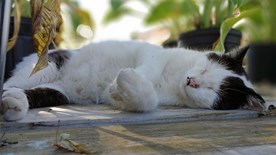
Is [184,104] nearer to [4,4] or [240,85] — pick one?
[240,85]

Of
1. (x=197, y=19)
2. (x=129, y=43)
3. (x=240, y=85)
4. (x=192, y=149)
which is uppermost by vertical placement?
(x=197, y=19)

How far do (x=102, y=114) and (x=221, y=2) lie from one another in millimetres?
1617

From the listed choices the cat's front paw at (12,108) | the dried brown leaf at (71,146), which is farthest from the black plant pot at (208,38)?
the dried brown leaf at (71,146)

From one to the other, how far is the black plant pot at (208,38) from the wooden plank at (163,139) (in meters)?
1.38

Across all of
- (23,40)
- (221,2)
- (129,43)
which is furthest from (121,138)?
(221,2)

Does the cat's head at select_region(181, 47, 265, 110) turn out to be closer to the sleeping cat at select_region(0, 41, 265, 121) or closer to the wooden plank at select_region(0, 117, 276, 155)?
the sleeping cat at select_region(0, 41, 265, 121)

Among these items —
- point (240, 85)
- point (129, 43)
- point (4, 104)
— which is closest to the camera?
point (4, 104)

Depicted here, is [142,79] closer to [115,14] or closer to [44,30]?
[44,30]

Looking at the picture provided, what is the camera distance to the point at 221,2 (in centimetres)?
259

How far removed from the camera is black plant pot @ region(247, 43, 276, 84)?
4.86 meters

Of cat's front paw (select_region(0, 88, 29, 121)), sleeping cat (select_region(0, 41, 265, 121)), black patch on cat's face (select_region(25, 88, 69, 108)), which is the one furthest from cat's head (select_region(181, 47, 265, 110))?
cat's front paw (select_region(0, 88, 29, 121))

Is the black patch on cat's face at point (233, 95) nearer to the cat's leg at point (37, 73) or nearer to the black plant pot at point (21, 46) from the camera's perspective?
the cat's leg at point (37, 73)

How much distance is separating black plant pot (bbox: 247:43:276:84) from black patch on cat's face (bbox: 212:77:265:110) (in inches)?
134

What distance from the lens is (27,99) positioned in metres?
1.33
